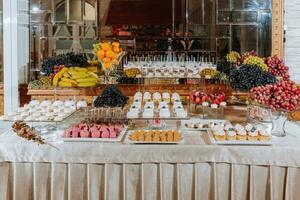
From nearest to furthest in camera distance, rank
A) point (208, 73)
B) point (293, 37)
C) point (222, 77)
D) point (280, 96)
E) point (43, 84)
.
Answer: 1. point (280, 96)
2. point (43, 84)
3. point (222, 77)
4. point (208, 73)
5. point (293, 37)

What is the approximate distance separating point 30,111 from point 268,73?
182 cm

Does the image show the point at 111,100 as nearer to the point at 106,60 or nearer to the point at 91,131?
the point at 91,131

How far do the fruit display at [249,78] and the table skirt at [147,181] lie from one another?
941mm

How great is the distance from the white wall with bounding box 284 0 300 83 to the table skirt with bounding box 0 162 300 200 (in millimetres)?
3009

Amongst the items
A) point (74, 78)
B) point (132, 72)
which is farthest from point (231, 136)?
point (132, 72)

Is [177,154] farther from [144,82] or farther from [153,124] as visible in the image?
[144,82]

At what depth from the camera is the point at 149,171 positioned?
8.80ft

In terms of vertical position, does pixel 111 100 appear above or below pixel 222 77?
below

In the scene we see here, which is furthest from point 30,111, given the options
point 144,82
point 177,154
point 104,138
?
point 144,82

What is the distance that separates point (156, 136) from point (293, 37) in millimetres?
3230

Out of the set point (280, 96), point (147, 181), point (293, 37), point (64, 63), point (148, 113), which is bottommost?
point (147, 181)

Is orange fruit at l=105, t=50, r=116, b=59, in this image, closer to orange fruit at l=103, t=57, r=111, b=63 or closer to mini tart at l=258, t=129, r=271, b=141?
orange fruit at l=103, t=57, r=111, b=63

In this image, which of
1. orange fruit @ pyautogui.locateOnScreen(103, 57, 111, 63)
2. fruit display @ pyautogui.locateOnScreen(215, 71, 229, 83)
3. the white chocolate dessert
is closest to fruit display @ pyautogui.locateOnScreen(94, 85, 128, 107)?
the white chocolate dessert

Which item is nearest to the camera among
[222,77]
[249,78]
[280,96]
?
[280,96]
